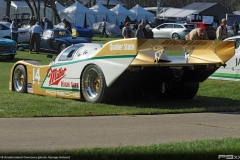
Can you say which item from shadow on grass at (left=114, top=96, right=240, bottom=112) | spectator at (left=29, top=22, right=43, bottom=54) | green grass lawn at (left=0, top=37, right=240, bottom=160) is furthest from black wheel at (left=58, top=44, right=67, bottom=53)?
shadow on grass at (left=114, top=96, right=240, bottom=112)

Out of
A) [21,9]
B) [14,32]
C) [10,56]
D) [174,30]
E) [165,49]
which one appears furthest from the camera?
[21,9]

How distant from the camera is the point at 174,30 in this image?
41.9m

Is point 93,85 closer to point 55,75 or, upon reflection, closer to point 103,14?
point 55,75

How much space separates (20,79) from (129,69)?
4.53 metres

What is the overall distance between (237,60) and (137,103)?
4.42 metres

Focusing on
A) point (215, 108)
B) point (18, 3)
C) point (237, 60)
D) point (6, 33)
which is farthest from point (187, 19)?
point (215, 108)

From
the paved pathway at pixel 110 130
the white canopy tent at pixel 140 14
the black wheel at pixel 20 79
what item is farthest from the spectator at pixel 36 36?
the white canopy tent at pixel 140 14

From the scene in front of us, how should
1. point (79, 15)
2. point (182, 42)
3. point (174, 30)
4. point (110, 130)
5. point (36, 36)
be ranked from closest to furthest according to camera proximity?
point (110, 130) < point (182, 42) < point (36, 36) < point (174, 30) < point (79, 15)

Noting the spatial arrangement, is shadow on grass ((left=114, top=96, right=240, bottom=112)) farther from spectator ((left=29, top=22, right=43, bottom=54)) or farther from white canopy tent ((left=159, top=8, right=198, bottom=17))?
white canopy tent ((left=159, top=8, right=198, bottom=17))

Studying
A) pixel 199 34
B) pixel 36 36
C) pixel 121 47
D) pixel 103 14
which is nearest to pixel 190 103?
pixel 121 47

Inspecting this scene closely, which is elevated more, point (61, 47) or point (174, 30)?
point (174, 30)

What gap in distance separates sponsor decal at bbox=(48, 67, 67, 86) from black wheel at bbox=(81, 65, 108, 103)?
852 millimetres

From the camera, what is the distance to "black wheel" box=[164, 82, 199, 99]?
12.5 meters

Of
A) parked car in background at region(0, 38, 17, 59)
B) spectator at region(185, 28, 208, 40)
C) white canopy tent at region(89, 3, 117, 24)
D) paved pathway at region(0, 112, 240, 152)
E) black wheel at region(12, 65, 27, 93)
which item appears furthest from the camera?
white canopy tent at region(89, 3, 117, 24)
